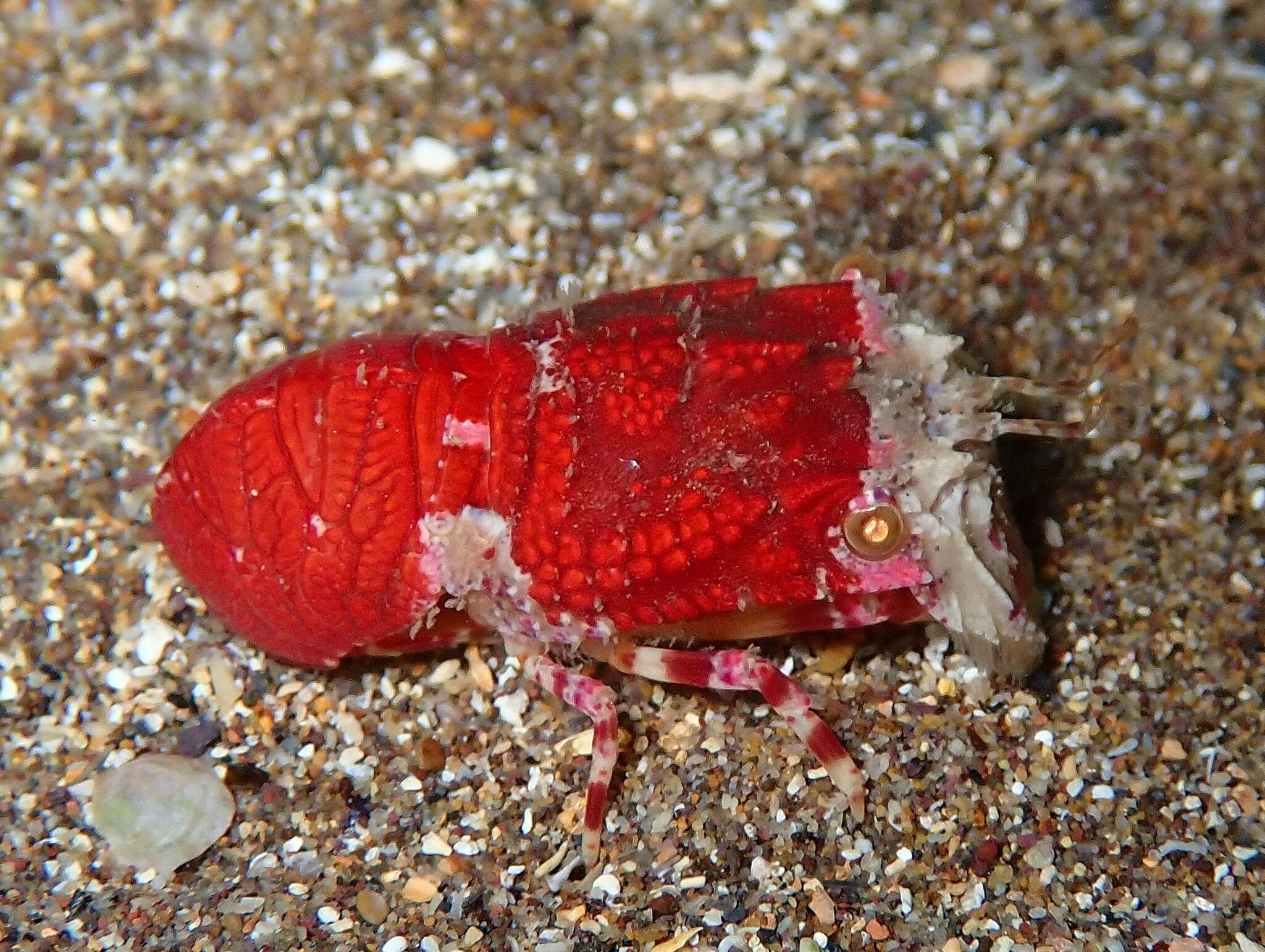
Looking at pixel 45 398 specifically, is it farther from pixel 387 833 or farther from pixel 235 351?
pixel 387 833

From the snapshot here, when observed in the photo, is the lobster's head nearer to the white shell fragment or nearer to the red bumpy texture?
the red bumpy texture

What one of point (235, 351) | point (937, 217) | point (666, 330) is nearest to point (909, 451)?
point (666, 330)

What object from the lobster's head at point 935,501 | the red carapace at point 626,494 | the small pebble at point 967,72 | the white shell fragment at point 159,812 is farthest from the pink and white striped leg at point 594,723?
the small pebble at point 967,72

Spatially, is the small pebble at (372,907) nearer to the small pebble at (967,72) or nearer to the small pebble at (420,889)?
the small pebble at (420,889)

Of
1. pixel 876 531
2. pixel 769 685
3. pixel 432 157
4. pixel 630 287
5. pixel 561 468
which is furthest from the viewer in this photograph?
pixel 432 157

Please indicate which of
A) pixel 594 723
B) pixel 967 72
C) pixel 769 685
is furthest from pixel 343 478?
pixel 967 72

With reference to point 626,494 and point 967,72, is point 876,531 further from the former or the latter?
point 967,72
